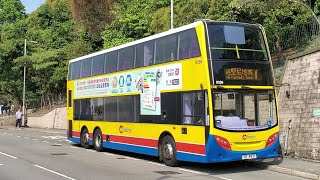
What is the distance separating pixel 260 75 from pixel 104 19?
33.6 meters

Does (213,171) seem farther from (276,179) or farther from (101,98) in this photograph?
(101,98)

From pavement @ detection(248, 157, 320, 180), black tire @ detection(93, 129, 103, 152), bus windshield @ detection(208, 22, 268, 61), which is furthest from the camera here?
black tire @ detection(93, 129, 103, 152)

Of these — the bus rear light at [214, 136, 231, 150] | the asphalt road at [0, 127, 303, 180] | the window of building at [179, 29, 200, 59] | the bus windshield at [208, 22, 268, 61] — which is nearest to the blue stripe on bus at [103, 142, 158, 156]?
the asphalt road at [0, 127, 303, 180]

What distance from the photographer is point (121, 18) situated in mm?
36281

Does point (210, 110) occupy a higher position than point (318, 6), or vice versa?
point (318, 6)

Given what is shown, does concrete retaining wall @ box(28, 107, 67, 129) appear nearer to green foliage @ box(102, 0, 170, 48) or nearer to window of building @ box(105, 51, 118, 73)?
green foliage @ box(102, 0, 170, 48)

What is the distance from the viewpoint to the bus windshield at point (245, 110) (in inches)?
506

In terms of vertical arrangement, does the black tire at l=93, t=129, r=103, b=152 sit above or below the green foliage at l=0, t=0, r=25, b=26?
below

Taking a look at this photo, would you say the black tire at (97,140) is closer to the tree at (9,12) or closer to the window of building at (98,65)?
the window of building at (98,65)

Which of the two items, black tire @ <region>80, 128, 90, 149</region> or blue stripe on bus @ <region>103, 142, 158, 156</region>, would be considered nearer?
blue stripe on bus @ <region>103, 142, 158, 156</region>

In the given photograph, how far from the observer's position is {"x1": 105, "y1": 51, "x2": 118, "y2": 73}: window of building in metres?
18.5

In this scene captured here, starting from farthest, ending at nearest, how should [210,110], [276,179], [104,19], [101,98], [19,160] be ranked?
[104,19] < [101,98] < [19,160] < [210,110] < [276,179]

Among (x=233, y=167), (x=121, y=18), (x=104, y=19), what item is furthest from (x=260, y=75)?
(x=104, y=19)

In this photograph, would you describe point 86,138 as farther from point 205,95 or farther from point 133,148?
point 205,95
